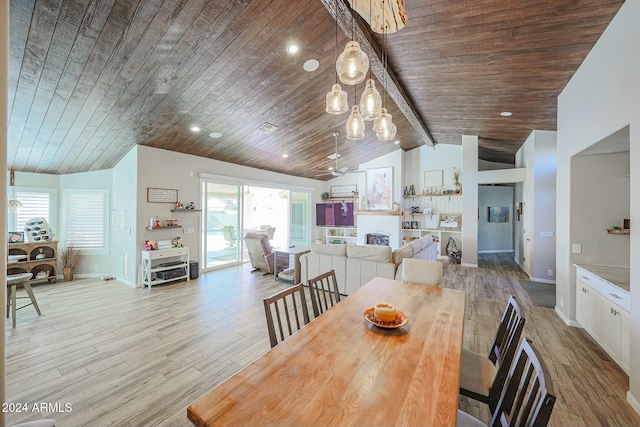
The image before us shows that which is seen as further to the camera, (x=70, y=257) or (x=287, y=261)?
(x=287, y=261)

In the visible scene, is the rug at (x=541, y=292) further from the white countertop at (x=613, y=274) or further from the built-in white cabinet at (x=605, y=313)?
the white countertop at (x=613, y=274)

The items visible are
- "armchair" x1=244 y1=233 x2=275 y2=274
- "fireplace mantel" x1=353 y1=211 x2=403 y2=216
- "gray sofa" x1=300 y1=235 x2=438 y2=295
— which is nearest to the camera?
"gray sofa" x1=300 y1=235 x2=438 y2=295

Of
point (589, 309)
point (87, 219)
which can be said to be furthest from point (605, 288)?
point (87, 219)

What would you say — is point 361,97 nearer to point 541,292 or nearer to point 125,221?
point 541,292

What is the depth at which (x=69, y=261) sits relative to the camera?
5332 millimetres

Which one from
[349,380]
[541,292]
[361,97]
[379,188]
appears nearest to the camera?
[349,380]

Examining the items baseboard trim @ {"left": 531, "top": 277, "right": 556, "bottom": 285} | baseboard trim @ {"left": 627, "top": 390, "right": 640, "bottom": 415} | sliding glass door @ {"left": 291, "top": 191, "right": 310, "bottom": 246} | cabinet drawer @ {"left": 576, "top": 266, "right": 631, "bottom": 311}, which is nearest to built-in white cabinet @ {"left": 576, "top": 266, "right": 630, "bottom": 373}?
cabinet drawer @ {"left": 576, "top": 266, "right": 631, "bottom": 311}

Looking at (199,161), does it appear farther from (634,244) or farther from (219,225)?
(634,244)

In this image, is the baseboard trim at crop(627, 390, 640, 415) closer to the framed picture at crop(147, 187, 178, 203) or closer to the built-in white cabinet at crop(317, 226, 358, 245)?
the framed picture at crop(147, 187, 178, 203)

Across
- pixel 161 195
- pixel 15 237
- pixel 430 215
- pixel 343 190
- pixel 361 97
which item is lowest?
pixel 15 237

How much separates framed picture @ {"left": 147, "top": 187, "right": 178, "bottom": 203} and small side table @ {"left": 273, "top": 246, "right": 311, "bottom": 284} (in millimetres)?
2360

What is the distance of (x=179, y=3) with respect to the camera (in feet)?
7.59

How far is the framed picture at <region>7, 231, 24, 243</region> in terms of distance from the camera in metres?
4.74

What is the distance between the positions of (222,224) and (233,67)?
4.13m
